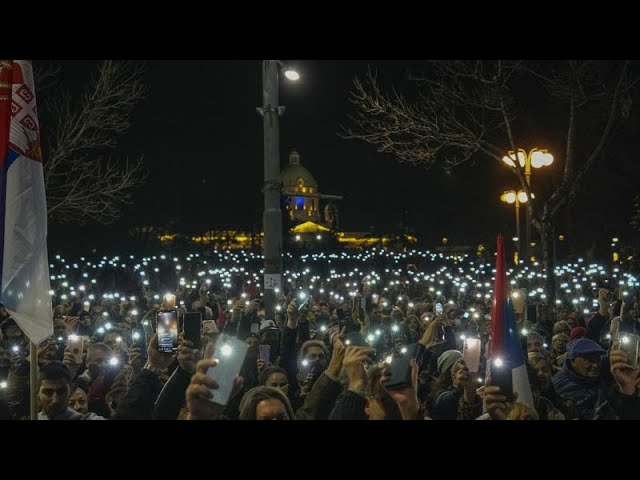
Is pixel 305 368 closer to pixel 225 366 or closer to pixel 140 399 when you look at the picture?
pixel 140 399

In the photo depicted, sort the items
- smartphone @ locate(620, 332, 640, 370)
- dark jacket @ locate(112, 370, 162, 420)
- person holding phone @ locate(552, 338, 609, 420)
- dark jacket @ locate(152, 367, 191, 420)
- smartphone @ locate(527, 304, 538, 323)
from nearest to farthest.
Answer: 1. dark jacket @ locate(152, 367, 191, 420)
2. dark jacket @ locate(112, 370, 162, 420)
3. person holding phone @ locate(552, 338, 609, 420)
4. smartphone @ locate(620, 332, 640, 370)
5. smartphone @ locate(527, 304, 538, 323)

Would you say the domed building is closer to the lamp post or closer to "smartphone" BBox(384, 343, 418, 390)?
the lamp post

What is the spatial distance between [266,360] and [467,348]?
2.07 metres

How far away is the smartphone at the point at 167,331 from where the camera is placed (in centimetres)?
584

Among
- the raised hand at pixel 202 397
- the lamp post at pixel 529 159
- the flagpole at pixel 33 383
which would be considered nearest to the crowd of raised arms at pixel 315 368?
the raised hand at pixel 202 397

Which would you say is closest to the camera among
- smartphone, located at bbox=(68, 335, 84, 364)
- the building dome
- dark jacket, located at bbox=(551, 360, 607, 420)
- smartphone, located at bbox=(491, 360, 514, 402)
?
smartphone, located at bbox=(491, 360, 514, 402)

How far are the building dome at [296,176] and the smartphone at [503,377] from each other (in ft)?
444

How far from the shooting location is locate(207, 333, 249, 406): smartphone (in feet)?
14.2

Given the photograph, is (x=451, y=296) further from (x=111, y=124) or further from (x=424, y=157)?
(x=111, y=124)

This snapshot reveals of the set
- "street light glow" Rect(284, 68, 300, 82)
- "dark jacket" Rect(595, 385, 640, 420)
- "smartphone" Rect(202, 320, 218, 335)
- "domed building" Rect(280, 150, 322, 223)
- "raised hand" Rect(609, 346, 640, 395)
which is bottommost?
"dark jacket" Rect(595, 385, 640, 420)

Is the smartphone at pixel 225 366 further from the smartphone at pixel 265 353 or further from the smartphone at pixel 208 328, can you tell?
the smartphone at pixel 208 328

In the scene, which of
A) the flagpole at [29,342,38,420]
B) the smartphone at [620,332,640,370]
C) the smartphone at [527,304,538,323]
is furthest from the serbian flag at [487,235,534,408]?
the smartphone at [527,304,538,323]

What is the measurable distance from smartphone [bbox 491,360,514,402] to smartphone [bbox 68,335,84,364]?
4.91 metres

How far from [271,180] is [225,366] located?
837 centimetres
